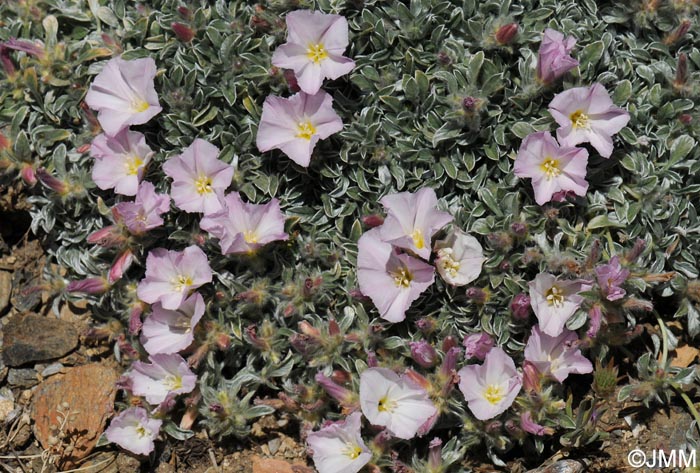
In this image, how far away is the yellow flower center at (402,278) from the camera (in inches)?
179

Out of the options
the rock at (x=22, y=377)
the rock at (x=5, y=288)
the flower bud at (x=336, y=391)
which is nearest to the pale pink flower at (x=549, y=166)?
the flower bud at (x=336, y=391)

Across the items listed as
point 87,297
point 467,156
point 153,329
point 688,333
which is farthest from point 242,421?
point 688,333

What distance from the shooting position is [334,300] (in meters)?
4.86

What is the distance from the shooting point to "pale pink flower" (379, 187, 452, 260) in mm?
4422

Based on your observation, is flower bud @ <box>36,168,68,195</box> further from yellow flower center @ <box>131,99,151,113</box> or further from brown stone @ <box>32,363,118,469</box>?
brown stone @ <box>32,363,118,469</box>

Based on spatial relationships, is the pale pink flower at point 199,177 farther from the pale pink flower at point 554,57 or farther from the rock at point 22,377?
the pale pink flower at point 554,57

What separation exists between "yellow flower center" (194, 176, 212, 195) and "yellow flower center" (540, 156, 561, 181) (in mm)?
2004

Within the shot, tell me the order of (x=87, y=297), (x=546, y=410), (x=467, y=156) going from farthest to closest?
(x=87, y=297) → (x=467, y=156) → (x=546, y=410)

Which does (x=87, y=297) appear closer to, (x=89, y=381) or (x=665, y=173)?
(x=89, y=381)

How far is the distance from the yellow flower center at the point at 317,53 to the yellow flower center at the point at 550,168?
145cm

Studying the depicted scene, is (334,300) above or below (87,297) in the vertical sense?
above

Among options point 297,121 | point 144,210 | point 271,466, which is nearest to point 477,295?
point 297,121

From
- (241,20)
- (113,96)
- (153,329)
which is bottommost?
(153,329)

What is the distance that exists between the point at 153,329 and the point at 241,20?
2.03 metres
